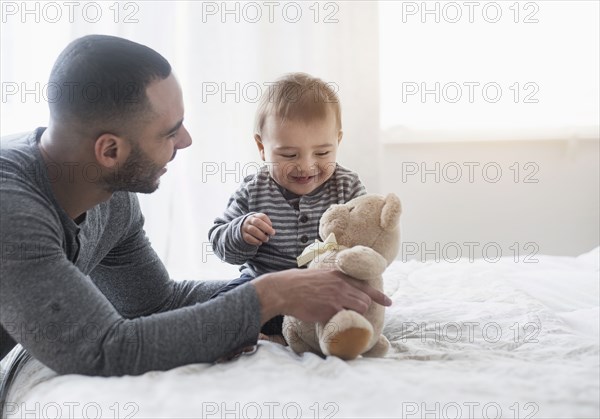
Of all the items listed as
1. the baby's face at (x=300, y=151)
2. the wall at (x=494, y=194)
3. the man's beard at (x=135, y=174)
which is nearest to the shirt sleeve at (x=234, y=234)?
the baby's face at (x=300, y=151)

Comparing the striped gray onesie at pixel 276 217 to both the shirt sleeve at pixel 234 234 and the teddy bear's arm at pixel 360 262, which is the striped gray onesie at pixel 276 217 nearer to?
the shirt sleeve at pixel 234 234

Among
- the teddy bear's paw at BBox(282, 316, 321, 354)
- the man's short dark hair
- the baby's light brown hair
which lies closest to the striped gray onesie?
the baby's light brown hair

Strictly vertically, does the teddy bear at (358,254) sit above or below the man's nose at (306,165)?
below

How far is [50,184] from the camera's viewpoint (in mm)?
1181

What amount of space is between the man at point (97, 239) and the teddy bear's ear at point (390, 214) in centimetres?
11

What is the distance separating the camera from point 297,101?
1425mm

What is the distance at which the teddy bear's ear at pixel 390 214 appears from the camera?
115cm

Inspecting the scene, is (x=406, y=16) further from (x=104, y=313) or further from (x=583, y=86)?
(x=104, y=313)

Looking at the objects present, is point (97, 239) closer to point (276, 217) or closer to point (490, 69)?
point (276, 217)

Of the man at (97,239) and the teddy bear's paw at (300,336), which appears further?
the teddy bear's paw at (300,336)

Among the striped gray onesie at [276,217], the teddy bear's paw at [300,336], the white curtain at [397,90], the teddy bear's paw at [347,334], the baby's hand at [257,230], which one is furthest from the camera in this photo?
the white curtain at [397,90]

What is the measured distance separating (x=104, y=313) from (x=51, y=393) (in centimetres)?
13

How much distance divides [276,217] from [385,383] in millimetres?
603

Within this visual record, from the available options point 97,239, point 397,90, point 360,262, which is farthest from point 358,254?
point 397,90
